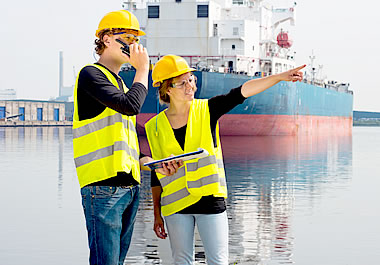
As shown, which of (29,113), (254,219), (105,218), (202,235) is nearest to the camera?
(105,218)

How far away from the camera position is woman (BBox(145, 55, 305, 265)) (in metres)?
3.02

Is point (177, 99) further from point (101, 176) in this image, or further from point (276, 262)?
point (276, 262)

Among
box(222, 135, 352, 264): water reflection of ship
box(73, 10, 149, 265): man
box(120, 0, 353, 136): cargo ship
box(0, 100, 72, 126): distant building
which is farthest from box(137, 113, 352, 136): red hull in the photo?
box(0, 100, 72, 126): distant building

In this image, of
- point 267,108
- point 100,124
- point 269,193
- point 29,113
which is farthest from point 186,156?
point 29,113

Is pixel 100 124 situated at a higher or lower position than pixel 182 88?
lower

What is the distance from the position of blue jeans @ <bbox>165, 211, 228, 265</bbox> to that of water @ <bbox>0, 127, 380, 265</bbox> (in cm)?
202

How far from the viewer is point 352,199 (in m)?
10.0

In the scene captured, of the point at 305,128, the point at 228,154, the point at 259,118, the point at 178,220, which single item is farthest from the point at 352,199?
the point at 305,128

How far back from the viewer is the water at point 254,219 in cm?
551

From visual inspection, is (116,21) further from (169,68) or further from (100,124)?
(100,124)

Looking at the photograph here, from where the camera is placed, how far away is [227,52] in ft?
107

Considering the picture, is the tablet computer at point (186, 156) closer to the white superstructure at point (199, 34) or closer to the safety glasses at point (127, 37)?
the safety glasses at point (127, 37)

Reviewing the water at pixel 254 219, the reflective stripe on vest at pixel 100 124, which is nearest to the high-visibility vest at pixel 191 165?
the reflective stripe on vest at pixel 100 124

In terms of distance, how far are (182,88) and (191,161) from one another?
37cm
